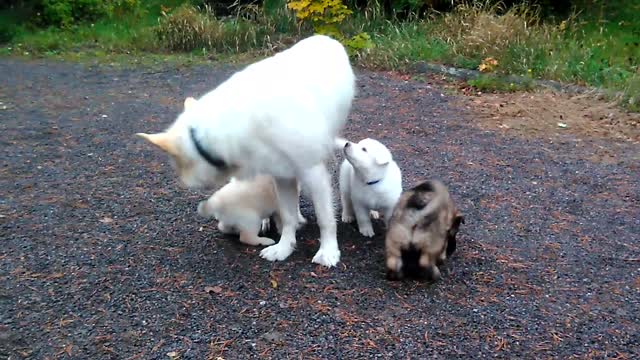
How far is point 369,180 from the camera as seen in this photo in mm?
4391

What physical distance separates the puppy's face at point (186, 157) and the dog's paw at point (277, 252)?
60 centimetres

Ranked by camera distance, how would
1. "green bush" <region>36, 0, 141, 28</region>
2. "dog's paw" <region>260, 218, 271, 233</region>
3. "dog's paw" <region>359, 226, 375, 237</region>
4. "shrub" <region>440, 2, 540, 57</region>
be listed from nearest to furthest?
1. "dog's paw" <region>359, 226, 375, 237</region>
2. "dog's paw" <region>260, 218, 271, 233</region>
3. "shrub" <region>440, 2, 540, 57</region>
4. "green bush" <region>36, 0, 141, 28</region>

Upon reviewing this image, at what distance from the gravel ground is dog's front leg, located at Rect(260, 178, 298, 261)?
3.6 inches

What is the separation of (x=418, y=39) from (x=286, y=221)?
→ 680cm

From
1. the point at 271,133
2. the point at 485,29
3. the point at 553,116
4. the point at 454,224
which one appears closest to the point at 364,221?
the point at 454,224

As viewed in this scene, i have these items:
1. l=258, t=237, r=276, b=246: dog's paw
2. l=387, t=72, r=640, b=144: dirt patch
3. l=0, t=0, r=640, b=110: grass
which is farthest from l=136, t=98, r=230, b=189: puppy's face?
l=0, t=0, r=640, b=110: grass

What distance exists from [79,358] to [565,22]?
9.59 metres

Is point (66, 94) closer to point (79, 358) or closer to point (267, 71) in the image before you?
point (267, 71)

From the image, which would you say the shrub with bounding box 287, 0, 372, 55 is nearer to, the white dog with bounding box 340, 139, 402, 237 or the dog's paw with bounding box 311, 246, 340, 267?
the white dog with bounding box 340, 139, 402, 237

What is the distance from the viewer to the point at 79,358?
3369 mm

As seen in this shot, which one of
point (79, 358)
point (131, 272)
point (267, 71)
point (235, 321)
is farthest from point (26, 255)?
point (267, 71)

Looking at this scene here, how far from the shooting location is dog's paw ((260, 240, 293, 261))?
4363mm

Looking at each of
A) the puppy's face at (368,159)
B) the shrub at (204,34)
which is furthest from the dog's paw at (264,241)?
the shrub at (204,34)

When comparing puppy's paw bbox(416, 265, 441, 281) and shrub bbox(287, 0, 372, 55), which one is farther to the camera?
shrub bbox(287, 0, 372, 55)
